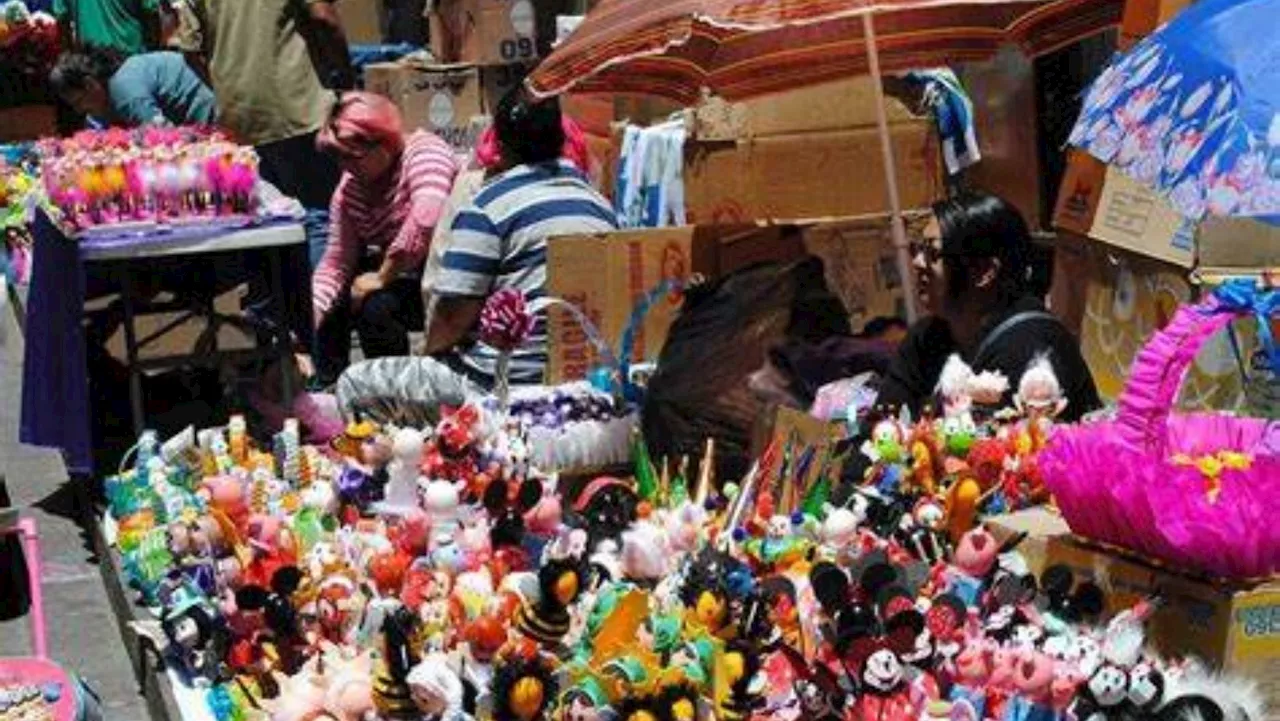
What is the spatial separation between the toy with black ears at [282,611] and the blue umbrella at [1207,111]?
188 cm

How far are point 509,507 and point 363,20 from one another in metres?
9.47

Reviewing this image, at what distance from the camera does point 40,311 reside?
7.05 meters

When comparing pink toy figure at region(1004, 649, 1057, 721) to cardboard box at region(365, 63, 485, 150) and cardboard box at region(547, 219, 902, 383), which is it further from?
cardboard box at region(365, 63, 485, 150)

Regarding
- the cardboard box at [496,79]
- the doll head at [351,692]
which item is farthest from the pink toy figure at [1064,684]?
the cardboard box at [496,79]

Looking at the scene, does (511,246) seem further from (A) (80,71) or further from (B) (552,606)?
(A) (80,71)

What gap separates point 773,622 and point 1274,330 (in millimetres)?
1939

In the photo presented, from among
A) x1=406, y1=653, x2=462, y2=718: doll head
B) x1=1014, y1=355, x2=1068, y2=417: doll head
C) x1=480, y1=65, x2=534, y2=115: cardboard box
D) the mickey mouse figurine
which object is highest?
x1=480, y1=65, x2=534, y2=115: cardboard box

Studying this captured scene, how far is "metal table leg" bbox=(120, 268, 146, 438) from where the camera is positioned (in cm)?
689

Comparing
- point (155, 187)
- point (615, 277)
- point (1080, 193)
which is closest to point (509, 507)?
point (615, 277)

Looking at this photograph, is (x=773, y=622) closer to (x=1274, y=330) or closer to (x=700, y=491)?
(x=700, y=491)

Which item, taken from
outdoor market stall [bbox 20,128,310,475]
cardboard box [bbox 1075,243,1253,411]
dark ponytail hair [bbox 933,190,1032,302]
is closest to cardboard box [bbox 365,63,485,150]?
outdoor market stall [bbox 20,128,310,475]

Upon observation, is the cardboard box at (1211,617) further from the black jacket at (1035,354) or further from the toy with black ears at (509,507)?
the toy with black ears at (509,507)

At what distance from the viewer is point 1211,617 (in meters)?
3.51

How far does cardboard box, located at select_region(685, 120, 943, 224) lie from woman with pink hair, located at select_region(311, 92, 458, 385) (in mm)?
1073
